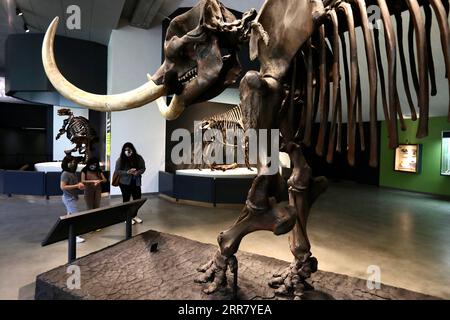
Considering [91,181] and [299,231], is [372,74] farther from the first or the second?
[91,181]

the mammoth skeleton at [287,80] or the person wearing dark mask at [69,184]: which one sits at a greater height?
the mammoth skeleton at [287,80]

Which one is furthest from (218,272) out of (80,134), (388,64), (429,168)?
(429,168)

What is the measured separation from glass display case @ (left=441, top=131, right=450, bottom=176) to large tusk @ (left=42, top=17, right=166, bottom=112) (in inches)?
393

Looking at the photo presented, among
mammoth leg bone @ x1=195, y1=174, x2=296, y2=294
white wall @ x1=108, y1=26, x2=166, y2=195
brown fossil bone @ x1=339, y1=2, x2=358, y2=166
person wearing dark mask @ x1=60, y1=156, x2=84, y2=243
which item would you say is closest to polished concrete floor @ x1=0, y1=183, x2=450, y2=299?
person wearing dark mask @ x1=60, y1=156, x2=84, y2=243

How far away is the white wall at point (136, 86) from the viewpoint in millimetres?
7910

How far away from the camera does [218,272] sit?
2.37m

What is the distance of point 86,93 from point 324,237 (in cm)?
423

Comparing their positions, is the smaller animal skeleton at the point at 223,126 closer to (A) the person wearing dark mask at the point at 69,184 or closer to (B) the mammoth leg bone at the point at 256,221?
(A) the person wearing dark mask at the point at 69,184

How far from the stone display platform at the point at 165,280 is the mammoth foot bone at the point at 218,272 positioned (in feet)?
0.21

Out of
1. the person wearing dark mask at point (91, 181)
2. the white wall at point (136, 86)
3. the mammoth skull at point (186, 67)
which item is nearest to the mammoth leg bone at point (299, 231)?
the mammoth skull at point (186, 67)

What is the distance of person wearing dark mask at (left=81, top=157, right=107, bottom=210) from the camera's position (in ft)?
15.3

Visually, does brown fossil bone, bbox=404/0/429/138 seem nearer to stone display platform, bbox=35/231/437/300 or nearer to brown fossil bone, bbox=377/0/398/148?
brown fossil bone, bbox=377/0/398/148

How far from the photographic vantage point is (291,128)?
7.71 feet
